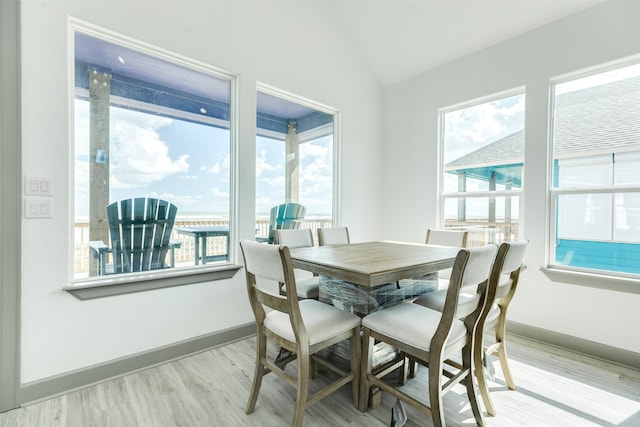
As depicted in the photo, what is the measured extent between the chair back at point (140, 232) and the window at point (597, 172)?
11.2ft

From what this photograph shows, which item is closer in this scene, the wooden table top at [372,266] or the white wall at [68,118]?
the wooden table top at [372,266]

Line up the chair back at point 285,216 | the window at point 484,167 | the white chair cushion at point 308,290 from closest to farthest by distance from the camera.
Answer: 1. the white chair cushion at point 308,290
2. the window at point 484,167
3. the chair back at point 285,216

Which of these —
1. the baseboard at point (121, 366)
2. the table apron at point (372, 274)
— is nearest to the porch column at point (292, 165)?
the baseboard at point (121, 366)

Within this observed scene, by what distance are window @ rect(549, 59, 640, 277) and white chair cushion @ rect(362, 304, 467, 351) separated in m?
1.85

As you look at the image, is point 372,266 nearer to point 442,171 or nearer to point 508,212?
point 508,212

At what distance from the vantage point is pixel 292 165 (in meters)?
3.21

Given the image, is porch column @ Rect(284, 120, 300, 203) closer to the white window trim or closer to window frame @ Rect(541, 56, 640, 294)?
the white window trim

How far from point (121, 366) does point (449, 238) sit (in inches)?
112

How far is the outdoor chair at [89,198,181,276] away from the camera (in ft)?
6.75

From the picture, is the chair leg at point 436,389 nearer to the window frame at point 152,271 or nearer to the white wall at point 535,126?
the window frame at point 152,271

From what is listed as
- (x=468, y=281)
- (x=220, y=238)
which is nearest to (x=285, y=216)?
(x=220, y=238)

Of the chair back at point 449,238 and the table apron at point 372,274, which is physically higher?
the chair back at point 449,238

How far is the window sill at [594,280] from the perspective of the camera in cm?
222

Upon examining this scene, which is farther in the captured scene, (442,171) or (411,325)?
(442,171)
